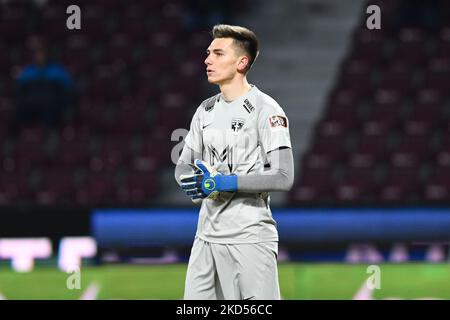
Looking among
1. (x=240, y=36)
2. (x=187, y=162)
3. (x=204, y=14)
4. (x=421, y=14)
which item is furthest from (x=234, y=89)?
(x=421, y=14)

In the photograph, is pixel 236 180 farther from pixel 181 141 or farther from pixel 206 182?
pixel 181 141

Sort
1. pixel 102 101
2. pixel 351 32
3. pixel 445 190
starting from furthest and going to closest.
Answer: pixel 351 32 → pixel 102 101 → pixel 445 190

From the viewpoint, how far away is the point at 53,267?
7.78m

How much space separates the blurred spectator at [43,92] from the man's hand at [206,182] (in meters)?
6.04

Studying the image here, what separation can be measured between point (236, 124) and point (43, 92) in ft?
20.4

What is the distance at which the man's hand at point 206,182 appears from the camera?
170 inches

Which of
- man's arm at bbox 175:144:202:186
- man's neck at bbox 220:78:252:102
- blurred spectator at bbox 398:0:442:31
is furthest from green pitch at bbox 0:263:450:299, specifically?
blurred spectator at bbox 398:0:442:31

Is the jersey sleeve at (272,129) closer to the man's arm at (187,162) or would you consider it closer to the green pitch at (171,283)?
the man's arm at (187,162)

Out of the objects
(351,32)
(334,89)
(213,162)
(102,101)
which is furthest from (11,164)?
(213,162)

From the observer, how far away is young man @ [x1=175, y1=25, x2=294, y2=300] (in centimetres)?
436

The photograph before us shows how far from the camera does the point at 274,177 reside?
170 inches

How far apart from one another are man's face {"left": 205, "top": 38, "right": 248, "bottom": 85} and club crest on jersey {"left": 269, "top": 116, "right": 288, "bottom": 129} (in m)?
0.30
